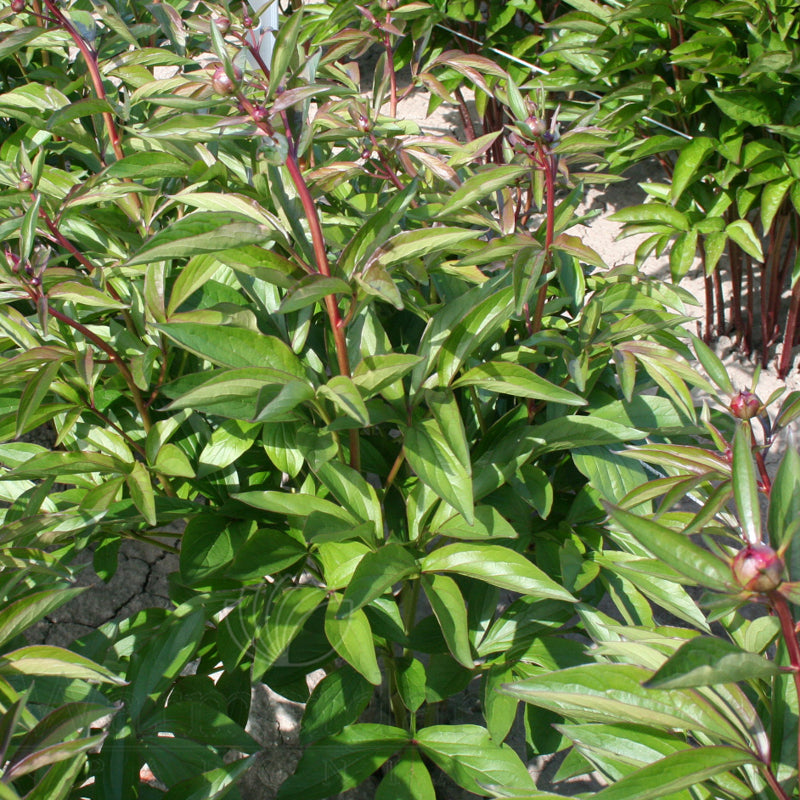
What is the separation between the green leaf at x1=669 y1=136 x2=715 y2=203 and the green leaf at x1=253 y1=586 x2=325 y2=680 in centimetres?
164

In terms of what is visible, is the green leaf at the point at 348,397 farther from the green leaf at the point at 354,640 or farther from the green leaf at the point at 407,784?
the green leaf at the point at 407,784

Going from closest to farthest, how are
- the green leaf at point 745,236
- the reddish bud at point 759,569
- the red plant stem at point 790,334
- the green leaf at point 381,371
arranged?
the reddish bud at point 759,569 < the green leaf at point 381,371 < the green leaf at point 745,236 < the red plant stem at point 790,334

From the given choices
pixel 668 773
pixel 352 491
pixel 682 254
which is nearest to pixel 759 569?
pixel 668 773

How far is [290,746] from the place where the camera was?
1.67 meters

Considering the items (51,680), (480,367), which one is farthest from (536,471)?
(51,680)

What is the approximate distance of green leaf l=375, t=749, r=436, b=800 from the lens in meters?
1.11

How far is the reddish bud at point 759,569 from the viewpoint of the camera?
2.01 feet

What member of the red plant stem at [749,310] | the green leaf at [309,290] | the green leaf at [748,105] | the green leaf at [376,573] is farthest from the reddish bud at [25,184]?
the red plant stem at [749,310]

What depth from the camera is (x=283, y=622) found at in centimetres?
104

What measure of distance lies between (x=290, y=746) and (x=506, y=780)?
703mm

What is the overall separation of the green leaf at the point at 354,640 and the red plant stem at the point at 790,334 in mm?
1895

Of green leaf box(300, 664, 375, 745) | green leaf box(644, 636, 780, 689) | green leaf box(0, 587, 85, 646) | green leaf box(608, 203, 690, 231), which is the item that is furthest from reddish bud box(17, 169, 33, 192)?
green leaf box(608, 203, 690, 231)

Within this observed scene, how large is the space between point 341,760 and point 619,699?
513 mm

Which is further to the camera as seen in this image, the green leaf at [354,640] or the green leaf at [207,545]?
the green leaf at [207,545]
